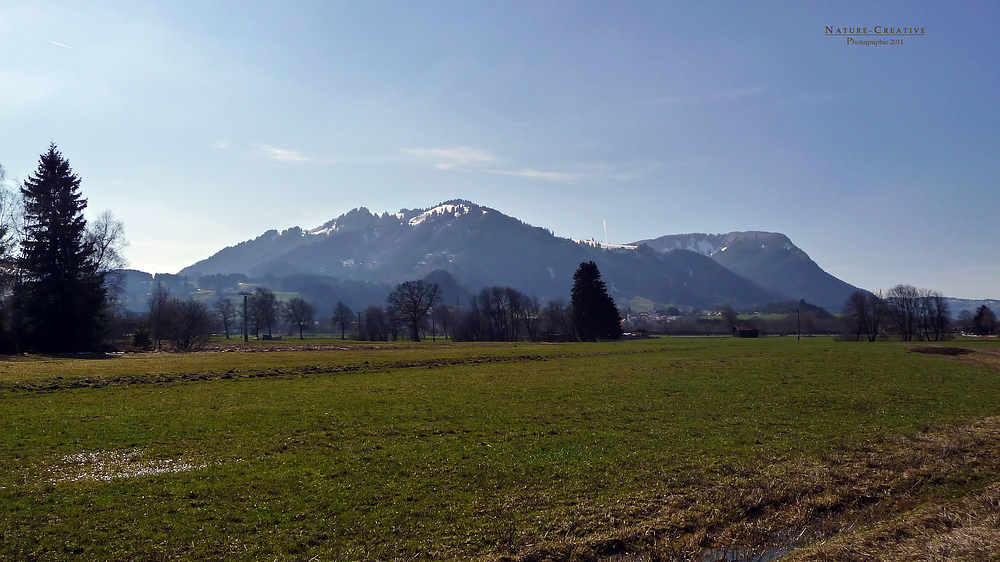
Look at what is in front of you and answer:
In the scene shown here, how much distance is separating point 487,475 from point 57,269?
2514 inches

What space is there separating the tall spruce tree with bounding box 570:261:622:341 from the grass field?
281ft

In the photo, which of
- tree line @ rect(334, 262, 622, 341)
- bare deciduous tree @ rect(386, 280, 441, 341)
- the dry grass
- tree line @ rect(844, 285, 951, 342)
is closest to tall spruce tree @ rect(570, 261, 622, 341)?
tree line @ rect(334, 262, 622, 341)

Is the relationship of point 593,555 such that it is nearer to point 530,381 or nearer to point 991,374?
point 530,381

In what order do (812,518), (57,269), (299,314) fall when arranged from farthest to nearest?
(299,314) < (57,269) < (812,518)

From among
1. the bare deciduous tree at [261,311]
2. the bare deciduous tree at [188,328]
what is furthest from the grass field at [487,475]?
the bare deciduous tree at [261,311]

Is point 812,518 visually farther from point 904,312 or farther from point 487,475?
point 904,312

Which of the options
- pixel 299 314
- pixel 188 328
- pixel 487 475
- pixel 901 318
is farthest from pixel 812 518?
pixel 299 314

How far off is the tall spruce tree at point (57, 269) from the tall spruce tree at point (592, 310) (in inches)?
3101

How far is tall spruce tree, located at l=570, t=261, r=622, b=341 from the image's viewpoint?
112 m

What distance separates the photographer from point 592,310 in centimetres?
11206

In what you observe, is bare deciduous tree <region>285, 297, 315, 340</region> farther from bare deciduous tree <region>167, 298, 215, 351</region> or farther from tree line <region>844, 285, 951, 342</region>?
tree line <region>844, 285, 951, 342</region>

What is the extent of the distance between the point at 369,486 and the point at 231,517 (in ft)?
9.16

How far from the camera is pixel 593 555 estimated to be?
30.0ft

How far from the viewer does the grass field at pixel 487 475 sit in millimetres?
9375
